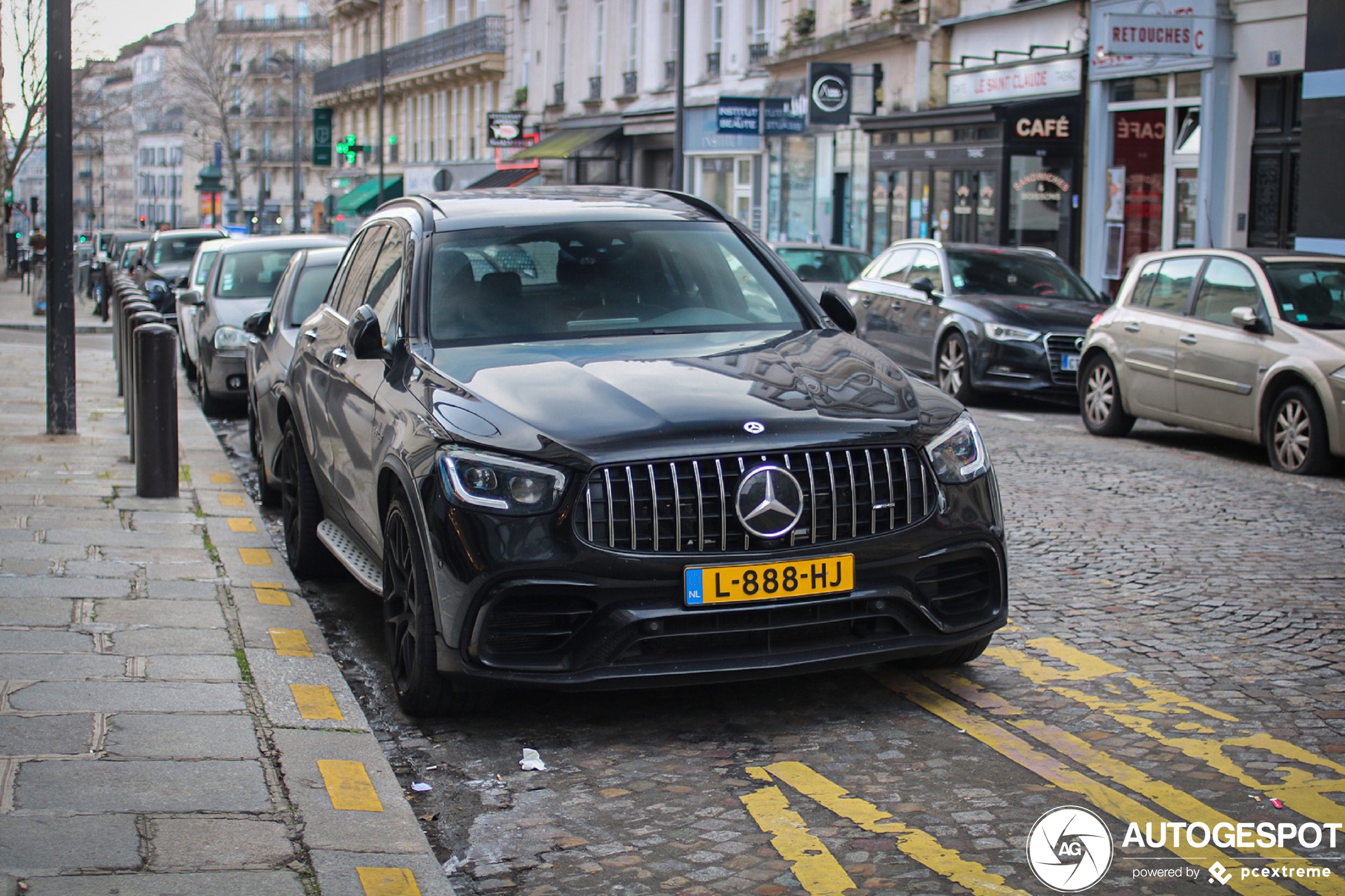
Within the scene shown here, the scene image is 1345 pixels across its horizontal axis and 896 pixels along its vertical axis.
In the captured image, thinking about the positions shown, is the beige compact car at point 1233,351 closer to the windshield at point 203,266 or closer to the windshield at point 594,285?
the windshield at point 594,285

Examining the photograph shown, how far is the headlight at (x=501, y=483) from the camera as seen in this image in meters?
4.75

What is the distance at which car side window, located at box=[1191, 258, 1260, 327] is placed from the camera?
12039mm

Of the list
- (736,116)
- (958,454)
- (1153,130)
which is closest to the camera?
(958,454)

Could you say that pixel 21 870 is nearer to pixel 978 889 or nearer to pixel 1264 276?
pixel 978 889

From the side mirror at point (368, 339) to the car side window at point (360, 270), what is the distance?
991mm

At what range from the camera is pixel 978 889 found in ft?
12.5

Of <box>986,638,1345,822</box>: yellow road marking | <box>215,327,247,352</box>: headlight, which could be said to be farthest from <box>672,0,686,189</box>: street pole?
<box>986,638,1345,822</box>: yellow road marking

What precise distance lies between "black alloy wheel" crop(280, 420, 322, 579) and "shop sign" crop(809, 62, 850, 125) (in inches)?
985

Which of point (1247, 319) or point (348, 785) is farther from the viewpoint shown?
point (1247, 319)

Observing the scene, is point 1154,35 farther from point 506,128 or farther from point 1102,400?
point 506,128

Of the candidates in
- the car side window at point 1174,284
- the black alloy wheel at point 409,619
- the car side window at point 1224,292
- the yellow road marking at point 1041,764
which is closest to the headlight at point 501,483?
the black alloy wheel at point 409,619

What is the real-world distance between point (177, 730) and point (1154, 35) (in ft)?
68.8

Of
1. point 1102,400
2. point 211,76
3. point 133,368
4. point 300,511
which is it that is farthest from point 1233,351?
point 211,76

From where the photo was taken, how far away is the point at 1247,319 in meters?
11.7
